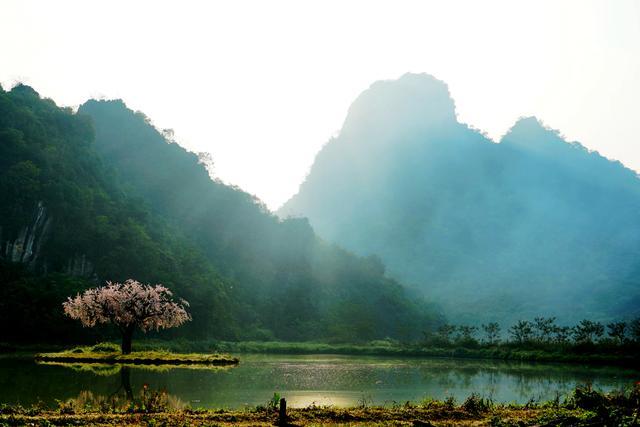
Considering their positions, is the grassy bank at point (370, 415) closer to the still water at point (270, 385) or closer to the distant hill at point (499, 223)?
the still water at point (270, 385)

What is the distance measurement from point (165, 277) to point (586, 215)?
132m

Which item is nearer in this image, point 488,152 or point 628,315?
point 628,315

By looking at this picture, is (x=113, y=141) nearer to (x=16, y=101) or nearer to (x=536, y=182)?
(x=16, y=101)

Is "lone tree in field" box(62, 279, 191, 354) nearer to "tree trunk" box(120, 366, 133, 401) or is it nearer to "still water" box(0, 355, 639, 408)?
"still water" box(0, 355, 639, 408)

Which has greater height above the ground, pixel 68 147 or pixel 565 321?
pixel 68 147

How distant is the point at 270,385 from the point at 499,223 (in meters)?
153

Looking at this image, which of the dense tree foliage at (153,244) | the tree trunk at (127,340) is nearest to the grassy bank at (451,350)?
the tree trunk at (127,340)

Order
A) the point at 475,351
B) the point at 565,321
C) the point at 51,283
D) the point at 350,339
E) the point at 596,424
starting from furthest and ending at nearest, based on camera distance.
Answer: the point at 565,321
the point at 350,339
the point at 475,351
the point at 51,283
the point at 596,424

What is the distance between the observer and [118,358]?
41688mm

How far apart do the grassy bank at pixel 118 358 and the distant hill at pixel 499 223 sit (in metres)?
97.7

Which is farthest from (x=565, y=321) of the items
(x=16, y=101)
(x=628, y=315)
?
(x=16, y=101)

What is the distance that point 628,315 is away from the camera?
120 m

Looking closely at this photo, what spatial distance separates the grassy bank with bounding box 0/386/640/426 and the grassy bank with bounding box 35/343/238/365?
22.0m

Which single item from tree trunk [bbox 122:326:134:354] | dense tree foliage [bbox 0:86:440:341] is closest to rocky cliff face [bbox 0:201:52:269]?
dense tree foliage [bbox 0:86:440:341]
